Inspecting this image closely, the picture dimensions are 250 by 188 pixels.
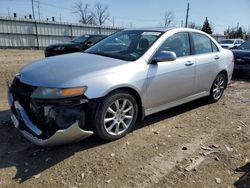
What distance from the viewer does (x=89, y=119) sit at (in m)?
3.46

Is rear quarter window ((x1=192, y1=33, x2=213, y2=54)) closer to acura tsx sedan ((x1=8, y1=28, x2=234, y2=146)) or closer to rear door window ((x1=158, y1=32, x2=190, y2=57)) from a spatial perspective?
acura tsx sedan ((x1=8, y1=28, x2=234, y2=146))

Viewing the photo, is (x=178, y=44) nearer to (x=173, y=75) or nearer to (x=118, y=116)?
(x=173, y=75)

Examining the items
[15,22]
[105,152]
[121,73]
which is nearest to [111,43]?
[121,73]

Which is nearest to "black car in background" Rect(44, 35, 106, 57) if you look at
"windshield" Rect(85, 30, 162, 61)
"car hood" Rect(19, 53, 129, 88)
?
"windshield" Rect(85, 30, 162, 61)

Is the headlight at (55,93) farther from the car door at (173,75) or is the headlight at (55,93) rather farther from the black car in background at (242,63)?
the black car in background at (242,63)

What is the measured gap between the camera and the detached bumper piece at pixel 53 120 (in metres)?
3.22

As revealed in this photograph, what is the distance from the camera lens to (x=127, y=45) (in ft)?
15.0

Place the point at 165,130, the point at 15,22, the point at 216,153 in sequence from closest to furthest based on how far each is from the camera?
1. the point at 216,153
2. the point at 165,130
3. the point at 15,22

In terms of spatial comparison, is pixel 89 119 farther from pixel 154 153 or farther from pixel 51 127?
pixel 154 153

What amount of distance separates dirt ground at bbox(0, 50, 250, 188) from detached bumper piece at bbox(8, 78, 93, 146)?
0.98ft

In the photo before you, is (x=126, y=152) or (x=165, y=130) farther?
(x=165, y=130)

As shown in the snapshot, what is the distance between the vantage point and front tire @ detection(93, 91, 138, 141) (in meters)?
3.52

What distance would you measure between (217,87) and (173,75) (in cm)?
188

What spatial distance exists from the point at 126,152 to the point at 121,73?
3.47ft
